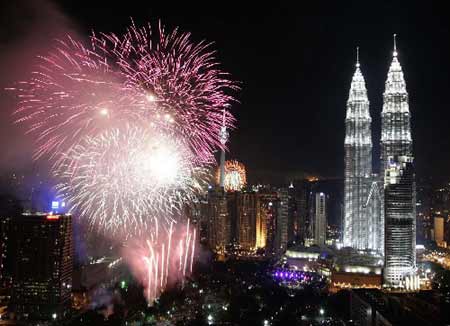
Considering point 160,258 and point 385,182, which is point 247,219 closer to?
point 385,182

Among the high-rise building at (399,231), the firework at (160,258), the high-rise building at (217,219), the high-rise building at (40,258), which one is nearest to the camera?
the high-rise building at (40,258)

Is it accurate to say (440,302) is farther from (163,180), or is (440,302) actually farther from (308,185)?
(308,185)

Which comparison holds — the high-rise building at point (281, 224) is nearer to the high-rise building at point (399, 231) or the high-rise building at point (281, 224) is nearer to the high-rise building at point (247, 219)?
the high-rise building at point (247, 219)

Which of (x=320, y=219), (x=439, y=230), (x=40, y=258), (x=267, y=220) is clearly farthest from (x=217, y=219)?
(x=439, y=230)

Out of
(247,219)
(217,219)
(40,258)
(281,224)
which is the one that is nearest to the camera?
(40,258)

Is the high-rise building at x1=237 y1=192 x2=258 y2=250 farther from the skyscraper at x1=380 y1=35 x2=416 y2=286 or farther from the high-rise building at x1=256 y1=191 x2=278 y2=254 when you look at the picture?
the skyscraper at x1=380 y1=35 x2=416 y2=286

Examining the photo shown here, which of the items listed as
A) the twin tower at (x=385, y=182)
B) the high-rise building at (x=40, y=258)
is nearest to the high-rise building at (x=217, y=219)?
the twin tower at (x=385, y=182)

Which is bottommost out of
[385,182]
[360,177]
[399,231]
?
[399,231]
